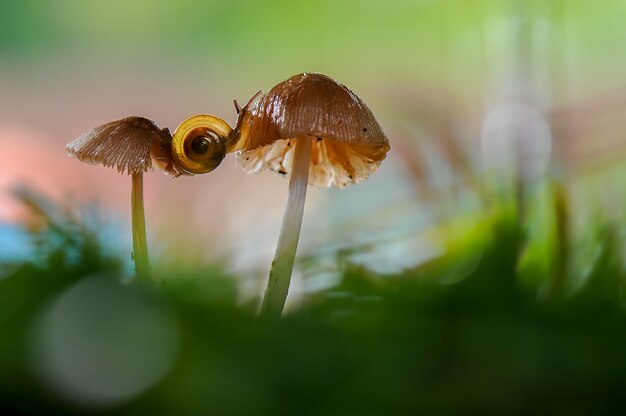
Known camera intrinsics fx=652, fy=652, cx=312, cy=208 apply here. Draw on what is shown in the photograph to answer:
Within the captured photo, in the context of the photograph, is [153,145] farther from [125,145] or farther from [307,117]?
[307,117]

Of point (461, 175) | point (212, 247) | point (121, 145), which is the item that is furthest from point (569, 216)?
point (121, 145)

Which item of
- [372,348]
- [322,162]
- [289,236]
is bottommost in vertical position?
[372,348]

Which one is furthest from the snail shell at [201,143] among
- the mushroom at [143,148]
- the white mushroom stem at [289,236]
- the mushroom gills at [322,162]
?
the mushroom gills at [322,162]

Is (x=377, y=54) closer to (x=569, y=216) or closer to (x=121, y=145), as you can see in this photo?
(x=121, y=145)

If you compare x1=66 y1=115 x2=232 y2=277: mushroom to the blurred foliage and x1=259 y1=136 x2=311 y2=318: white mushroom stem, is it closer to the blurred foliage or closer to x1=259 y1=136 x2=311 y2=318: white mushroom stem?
x1=259 y1=136 x2=311 y2=318: white mushroom stem

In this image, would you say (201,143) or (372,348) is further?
(201,143)

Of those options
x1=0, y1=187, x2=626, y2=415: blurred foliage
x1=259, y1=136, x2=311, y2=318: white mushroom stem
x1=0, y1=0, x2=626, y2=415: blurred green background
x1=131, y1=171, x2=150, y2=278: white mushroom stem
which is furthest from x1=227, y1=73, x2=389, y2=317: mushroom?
x1=0, y1=187, x2=626, y2=415: blurred foliage

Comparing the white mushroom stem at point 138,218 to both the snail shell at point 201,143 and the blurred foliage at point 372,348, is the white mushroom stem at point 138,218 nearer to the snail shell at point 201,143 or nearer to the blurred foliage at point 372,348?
the snail shell at point 201,143

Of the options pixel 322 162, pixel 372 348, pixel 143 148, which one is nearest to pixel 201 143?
Result: pixel 143 148
